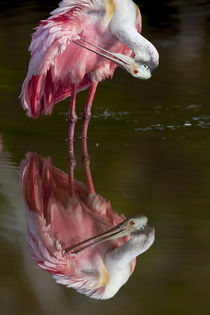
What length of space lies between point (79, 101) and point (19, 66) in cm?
137

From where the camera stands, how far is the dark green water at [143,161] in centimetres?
271

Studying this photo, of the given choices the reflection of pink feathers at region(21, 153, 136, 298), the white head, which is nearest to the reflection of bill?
the reflection of pink feathers at region(21, 153, 136, 298)

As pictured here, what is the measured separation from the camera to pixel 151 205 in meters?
3.71

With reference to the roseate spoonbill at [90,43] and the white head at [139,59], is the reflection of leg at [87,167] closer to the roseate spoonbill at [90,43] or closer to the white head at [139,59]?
the roseate spoonbill at [90,43]

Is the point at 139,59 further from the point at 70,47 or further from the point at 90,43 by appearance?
the point at 70,47

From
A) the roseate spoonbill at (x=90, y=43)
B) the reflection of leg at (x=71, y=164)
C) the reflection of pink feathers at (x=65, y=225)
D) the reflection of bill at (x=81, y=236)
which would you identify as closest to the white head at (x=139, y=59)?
the roseate spoonbill at (x=90, y=43)

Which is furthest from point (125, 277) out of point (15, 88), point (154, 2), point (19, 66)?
point (154, 2)

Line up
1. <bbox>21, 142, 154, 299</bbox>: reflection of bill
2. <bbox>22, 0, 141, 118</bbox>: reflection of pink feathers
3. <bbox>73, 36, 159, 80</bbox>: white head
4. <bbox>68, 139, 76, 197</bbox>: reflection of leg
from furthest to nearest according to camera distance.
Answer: <bbox>22, 0, 141, 118</bbox>: reflection of pink feathers < <bbox>73, 36, 159, 80</bbox>: white head < <bbox>68, 139, 76, 197</bbox>: reflection of leg < <bbox>21, 142, 154, 299</bbox>: reflection of bill

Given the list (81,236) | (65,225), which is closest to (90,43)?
(65,225)

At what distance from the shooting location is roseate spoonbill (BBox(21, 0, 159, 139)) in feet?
15.7

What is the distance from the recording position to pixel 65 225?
3367 mm

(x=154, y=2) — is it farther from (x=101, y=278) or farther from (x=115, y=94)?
(x=101, y=278)

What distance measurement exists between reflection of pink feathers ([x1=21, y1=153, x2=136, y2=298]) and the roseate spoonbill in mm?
821

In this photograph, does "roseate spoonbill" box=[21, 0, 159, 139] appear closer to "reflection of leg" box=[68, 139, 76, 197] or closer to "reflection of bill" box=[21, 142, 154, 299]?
"reflection of leg" box=[68, 139, 76, 197]
